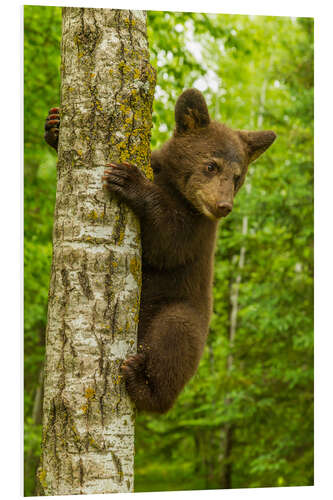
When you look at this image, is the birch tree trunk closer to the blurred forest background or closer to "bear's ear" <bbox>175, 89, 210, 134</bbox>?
"bear's ear" <bbox>175, 89, 210, 134</bbox>

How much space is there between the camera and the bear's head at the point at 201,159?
151 inches

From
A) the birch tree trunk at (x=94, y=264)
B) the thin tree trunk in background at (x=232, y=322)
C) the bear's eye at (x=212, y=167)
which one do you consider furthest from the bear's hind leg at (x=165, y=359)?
the thin tree trunk in background at (x=232, y=322)

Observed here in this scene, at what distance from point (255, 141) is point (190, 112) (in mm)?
603

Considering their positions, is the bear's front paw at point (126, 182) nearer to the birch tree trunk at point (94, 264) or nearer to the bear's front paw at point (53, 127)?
the birch tree trunk at point (94, 264)

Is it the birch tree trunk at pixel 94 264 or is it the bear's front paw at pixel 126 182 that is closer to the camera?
the birch tree trunk at pixel 94 264

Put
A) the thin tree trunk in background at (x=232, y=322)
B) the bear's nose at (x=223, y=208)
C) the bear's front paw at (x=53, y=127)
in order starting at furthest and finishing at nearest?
the thin tree trunk in background at (x=232, y=322) → the bear's front paw at (x=53, y=127) → the bear's nose at (x=223, y=208)

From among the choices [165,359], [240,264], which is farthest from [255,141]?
[240,264]

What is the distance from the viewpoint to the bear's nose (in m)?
3.65

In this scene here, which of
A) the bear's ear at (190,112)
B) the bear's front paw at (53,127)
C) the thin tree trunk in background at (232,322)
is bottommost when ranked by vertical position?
the thin tree trunk in background at (232,322)

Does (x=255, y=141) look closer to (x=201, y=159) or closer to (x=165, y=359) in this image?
(x=201, y=159)

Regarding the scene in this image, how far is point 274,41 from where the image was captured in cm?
1136

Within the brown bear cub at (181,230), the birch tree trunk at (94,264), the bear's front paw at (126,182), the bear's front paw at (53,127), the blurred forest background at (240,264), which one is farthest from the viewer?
the blurred forest background at (240,264)

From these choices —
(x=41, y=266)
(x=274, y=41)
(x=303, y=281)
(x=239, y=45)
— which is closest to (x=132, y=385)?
(x=41, y=266)

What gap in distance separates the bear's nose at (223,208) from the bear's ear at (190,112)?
780 mm
